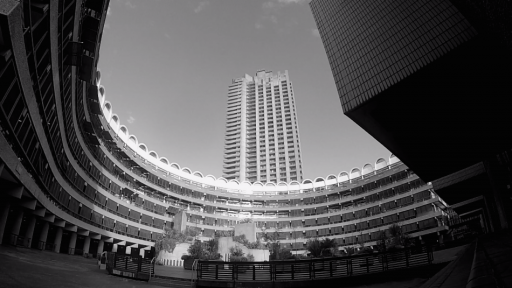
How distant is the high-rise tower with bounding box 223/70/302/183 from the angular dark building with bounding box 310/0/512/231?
98.0 metres

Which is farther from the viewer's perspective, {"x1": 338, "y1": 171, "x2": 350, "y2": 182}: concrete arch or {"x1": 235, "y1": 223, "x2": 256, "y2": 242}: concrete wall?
{"x1": 338, "y1": 171, "x2": 350, "y2": 182}: concrete arch

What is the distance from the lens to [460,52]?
14.6 metres

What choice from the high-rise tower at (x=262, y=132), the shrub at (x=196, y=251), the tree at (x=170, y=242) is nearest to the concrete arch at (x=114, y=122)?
the tree at (x=170, y=242)

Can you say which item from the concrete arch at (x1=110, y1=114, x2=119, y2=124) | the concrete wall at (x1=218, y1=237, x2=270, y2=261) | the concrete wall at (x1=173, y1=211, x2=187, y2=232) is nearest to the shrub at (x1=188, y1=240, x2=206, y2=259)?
the concrete wall at (x1=218, y1=237, x2=270, y2=261)

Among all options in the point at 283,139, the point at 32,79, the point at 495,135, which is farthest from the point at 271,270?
the point at 283,139

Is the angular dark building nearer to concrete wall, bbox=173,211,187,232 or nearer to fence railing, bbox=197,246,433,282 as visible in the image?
fence railing, bbox=197,246,433,282

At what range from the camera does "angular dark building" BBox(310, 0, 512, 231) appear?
1513 centimetres

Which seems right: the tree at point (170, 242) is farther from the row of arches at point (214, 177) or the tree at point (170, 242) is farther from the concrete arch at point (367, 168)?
the concrete arch at point (367, 168)

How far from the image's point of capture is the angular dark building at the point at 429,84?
1513 cm

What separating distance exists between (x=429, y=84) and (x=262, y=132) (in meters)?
118

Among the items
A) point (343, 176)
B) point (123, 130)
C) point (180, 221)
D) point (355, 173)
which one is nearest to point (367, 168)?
point (355, 173)

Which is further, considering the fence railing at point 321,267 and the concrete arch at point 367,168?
the concrete arch at point 367,168

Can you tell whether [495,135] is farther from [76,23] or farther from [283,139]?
[283,139]

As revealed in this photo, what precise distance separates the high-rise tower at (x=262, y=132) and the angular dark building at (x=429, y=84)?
322 ft
